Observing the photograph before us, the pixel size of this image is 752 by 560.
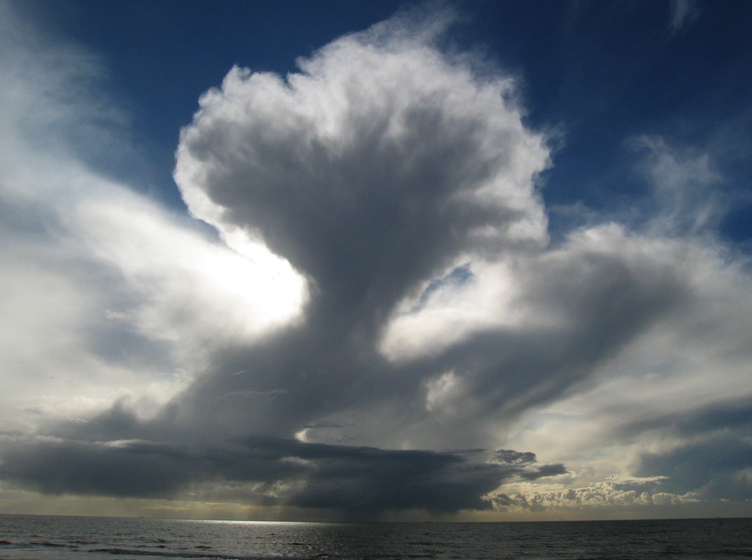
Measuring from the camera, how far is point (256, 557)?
315 feet

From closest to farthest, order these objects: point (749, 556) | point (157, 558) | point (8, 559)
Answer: point (8, 559) < point (157, 558) < point (749, 556)

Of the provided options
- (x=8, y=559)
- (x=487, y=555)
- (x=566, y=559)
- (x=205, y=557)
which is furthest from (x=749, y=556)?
(x=8, y=559)

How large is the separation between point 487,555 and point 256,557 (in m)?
55.0

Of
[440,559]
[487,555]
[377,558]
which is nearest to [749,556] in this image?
[487,555]

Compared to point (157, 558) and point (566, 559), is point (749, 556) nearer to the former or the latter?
point (566, 559)

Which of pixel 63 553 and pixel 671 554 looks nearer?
pixel 63 553

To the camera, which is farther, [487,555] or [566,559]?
[487,555]

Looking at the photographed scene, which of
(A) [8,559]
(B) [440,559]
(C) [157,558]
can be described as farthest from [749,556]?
(A) [8,559]

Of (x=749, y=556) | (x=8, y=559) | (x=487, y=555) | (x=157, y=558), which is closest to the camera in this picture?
(x=8, y=559)

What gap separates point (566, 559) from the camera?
296 ft

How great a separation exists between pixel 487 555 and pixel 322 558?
4014 cm

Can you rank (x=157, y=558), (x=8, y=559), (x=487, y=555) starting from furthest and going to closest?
(x=487, y=555) < (x=157, y=558) < (x=8, y=559)

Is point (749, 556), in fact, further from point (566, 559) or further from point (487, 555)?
→ point (487, 555)

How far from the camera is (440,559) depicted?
93938 mm
